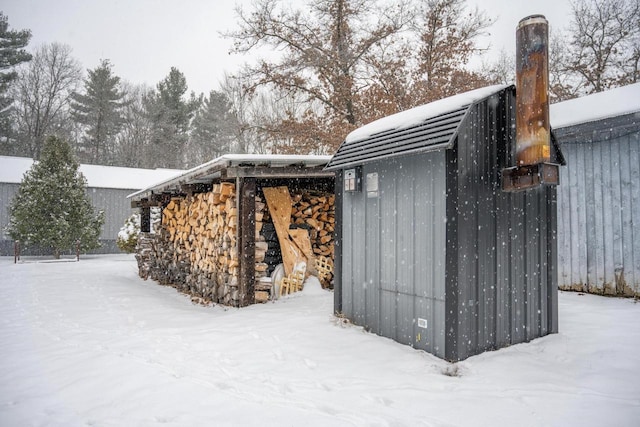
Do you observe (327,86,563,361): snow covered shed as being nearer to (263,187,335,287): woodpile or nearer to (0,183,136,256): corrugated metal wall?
(263,187,335,287): woodpile

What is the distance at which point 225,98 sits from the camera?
26609mm

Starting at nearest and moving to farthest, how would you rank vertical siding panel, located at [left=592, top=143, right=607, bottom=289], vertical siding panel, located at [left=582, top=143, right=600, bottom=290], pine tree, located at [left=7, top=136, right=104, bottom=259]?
vertical siding panel, located at [left=592, top=143, right=607, bottom=289] < vertical siding panel, located at [left=582, top=143, right=600, bottom=290] < pine tree, located at [left=7, top=136, right=104, bottom=259]

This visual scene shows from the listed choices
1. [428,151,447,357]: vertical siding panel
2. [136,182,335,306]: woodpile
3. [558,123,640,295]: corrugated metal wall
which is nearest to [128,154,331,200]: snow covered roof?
[136,182,335,306]: woodpile

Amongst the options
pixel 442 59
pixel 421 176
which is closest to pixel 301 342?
pixel 421 176

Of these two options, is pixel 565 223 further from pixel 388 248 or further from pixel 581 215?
pixel 388 248

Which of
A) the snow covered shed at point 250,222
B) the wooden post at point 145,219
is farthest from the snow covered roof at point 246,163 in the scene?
the wooden post at point 145,219

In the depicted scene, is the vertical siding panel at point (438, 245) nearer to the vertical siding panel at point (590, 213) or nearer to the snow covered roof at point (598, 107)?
the snow covered roof at point (598, 107)

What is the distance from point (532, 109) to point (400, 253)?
1.84m

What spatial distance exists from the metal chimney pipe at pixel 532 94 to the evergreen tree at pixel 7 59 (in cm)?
2971

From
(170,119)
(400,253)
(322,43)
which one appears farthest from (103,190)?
(400,253)

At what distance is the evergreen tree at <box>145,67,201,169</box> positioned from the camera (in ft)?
95.8

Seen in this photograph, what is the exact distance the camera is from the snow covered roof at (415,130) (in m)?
3.66

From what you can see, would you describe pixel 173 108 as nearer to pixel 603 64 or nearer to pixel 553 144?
pixel 603 64

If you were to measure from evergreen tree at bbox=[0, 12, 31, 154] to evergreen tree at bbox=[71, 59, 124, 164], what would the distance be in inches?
151
